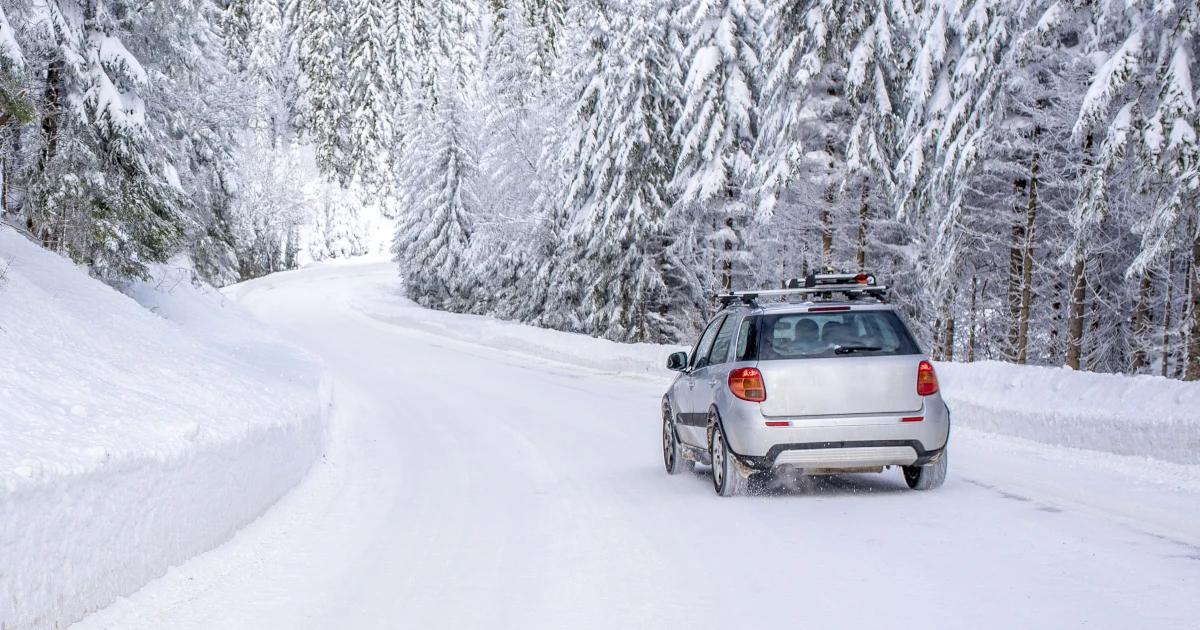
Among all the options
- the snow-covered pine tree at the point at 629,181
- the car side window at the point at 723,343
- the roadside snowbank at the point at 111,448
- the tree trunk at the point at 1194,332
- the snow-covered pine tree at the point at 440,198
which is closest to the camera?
the roadside snowbank at the point at 111,448

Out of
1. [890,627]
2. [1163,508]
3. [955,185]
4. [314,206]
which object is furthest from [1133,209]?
[314,206]

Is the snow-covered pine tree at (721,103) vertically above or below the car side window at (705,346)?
above

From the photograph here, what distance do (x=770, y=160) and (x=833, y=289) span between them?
18445 millimetres

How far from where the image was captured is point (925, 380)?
8.55 meters

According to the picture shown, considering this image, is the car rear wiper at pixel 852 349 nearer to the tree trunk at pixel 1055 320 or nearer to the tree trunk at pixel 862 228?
the tree trunk at pixel 862 228

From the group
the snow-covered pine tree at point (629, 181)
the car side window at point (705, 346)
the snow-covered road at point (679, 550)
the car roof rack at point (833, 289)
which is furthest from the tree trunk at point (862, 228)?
the car roof rack at point (833, 289)

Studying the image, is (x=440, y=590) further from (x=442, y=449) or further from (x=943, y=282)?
(x=943, y=282)

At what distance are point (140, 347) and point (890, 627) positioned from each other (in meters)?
8.37

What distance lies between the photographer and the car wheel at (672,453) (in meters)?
10.6

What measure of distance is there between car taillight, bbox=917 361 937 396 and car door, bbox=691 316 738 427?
1.61 m

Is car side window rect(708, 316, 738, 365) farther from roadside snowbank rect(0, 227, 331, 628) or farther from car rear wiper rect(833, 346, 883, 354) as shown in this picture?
roadside snowbank rect(0, 227, 331, 628)

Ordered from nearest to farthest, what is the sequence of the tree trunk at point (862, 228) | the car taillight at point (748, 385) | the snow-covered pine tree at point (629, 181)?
1. the car taillight at point (748, 385)
2. the tree trunk at point (862, 228)
3. the snow-covered pine tree at point (629, 181)

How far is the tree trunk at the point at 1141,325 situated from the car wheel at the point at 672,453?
1452 centimetres

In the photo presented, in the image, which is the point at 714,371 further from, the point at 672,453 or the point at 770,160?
the point at 770,160
